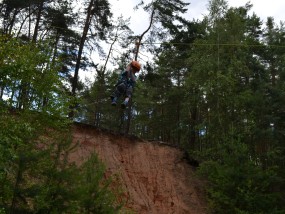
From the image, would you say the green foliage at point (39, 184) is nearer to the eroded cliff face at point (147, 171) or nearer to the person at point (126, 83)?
the person at point (126, 83)

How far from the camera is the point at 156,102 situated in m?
32.8

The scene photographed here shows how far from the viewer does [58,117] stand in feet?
44.4

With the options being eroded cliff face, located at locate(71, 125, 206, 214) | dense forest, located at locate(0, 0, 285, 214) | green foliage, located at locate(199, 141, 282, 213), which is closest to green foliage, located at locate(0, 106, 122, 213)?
dense forest, located at locate(0, 0, 285, 214)

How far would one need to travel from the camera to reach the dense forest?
11.2m

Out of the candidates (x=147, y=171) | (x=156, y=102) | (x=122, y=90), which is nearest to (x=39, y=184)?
(x=122, y=90)

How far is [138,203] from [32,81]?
8080 mm

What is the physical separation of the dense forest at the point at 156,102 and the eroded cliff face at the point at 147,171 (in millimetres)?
1106

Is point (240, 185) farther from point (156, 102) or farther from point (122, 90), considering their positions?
point (156, 102)

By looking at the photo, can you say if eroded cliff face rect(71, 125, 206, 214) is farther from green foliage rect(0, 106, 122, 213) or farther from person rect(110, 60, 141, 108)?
person rect(110, 60, 141, 108)

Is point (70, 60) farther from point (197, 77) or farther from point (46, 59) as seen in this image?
point (46, 59)

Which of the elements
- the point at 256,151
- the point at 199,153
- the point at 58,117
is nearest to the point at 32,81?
the point at 58,117

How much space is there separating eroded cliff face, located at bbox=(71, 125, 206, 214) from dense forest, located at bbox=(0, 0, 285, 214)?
1106 mm

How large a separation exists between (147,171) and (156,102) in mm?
13607

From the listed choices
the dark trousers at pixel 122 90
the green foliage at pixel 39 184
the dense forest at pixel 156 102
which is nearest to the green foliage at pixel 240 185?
the dense forest at pixel 156 102
